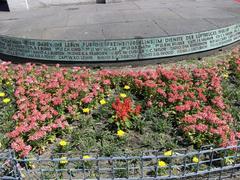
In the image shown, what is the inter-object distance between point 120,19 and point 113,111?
3.91 meters

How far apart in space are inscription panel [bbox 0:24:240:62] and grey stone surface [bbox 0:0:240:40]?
10.9 inches

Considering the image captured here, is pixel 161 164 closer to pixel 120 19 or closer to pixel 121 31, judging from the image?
pixel 121 31

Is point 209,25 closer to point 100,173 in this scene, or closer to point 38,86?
point 38,86

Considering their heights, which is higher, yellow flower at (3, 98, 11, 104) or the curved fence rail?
yellow flower at (3, 98, 11, 104)

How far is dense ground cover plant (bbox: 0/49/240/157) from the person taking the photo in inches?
157

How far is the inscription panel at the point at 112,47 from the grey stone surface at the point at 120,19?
0.91 feet

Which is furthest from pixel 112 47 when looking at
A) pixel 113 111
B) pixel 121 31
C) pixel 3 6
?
pixel 3 6

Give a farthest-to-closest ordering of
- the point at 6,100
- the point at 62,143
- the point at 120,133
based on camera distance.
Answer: the point at 6,100
the point at 120,133
the point at 62,143

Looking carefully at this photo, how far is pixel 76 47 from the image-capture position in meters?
6.18

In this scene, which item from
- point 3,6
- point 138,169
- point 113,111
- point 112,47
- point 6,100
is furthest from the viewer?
point 3,6

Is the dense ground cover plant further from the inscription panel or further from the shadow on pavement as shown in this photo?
the shadow on pavement

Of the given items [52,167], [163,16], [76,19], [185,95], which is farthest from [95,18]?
[52,167]

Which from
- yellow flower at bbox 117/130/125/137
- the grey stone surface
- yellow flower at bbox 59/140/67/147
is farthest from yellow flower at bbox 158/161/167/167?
the grey stone surface

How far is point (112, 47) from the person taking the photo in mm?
6168
